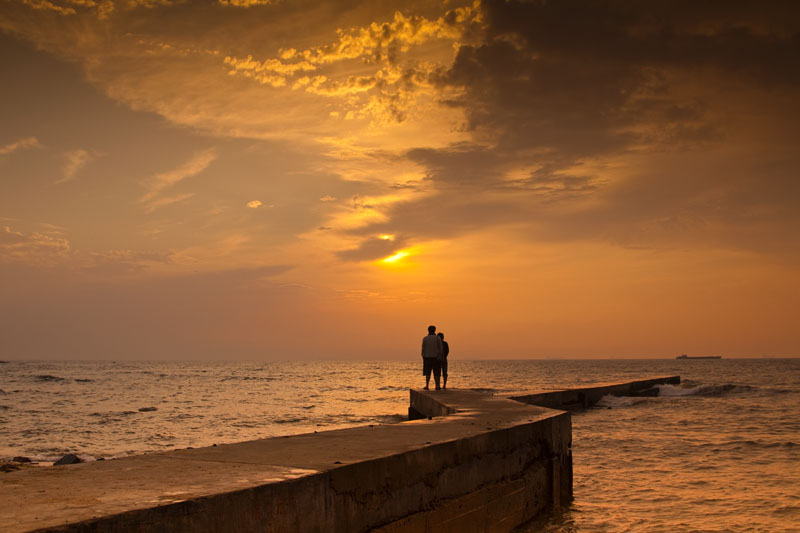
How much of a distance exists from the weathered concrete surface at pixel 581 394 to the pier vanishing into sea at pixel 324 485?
10894 millimetres

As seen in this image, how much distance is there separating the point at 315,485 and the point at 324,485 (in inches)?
3.9

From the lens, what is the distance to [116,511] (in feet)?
10.4

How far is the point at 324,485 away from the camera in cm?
429

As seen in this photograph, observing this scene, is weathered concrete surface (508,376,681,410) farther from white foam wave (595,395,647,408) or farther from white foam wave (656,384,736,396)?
white foam wave (656,384,736,396)

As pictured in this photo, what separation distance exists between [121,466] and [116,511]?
59.6 inches

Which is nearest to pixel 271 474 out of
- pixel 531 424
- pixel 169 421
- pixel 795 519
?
pixel 531 424

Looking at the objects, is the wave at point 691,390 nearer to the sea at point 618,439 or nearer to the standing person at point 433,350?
the sea at point 618,439

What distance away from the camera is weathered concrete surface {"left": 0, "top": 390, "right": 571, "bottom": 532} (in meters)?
3.34

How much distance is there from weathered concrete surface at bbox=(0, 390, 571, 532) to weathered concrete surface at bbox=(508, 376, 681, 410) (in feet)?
36.5

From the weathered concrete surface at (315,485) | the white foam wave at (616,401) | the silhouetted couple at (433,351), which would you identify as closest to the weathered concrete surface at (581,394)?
the white foam wave at (616,401)

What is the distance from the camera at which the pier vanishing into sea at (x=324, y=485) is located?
3344 millimetres

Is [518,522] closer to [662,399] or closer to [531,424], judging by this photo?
[531,424]

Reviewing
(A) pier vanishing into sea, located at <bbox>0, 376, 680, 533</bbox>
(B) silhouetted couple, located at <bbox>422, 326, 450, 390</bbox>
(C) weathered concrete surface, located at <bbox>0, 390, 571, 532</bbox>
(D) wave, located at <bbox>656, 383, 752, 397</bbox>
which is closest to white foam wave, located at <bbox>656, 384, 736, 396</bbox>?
(D) wave, located at <bbox>656, 383, 752, 397</bbox>

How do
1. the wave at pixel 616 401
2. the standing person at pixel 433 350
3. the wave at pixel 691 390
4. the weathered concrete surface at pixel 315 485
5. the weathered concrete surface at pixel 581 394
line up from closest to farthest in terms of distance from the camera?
1. the weathered concrete surface at pixel 315 485
2. the standing person at pixel 433 350
3. the weathered concrete surface at pixel 581 394
4. the wave at pixel 616 401
5. the wave at pixel 691 390
